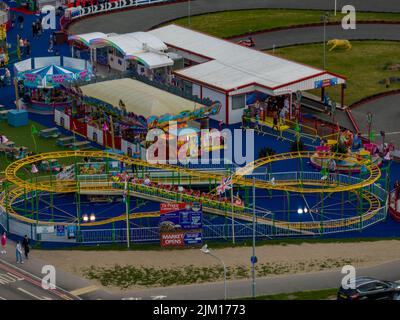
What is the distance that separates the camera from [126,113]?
111 m

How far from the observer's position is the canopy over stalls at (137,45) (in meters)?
126

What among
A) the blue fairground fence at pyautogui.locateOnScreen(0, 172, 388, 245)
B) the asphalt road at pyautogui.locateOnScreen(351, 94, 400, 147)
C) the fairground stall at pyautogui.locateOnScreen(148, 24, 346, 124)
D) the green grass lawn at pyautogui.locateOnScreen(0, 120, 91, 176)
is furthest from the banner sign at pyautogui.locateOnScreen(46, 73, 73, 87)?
the asphalt road at pyautogui.locateOnScreen(351, 94, 400, 147)

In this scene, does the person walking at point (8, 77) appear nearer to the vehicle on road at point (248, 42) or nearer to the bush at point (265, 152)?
the vehicle on road at point (248, 42)

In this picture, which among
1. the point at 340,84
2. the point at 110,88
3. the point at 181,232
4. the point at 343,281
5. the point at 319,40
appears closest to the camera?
the point at 343,281

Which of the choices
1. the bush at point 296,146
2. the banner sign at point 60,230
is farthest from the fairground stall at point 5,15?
the banner sign at point 60,230

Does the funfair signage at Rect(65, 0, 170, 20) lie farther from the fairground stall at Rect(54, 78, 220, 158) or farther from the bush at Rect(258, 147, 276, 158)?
the bush at Rect(258, 147, 276, 158)

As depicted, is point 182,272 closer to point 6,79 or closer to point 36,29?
point 6,79

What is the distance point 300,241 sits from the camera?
93.5 metres

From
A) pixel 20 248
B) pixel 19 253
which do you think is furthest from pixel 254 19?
pixel 19 253

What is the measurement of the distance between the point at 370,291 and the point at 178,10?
8180cm

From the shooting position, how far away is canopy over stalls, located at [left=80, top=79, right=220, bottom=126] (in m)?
110

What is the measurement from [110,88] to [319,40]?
3605 cm
